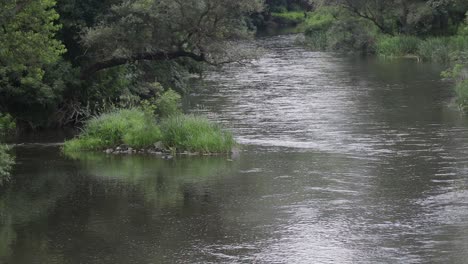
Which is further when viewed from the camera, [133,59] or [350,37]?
[350,37]

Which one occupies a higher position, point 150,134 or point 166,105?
point 166,105

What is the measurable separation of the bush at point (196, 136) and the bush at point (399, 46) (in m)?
40.1

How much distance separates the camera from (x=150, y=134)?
97.6ft

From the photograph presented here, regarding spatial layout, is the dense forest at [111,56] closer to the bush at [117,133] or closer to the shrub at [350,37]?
the bush at [117,133]

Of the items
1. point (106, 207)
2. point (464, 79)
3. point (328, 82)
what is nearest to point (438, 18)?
point (328, 82)

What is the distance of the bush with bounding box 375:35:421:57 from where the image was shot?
6669cm

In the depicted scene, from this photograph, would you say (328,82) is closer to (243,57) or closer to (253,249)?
(243,57)

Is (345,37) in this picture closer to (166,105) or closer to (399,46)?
(399,46)

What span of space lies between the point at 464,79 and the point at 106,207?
83.7 ft

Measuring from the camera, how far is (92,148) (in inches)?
1190

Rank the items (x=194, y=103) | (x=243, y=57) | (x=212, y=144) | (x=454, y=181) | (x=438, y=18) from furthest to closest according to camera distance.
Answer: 1. (x=438, y=18)
2. (x=194, y=103)
3. (x=243, y=57)
4. (x=212, y=144)
5. (x=454, y=181)

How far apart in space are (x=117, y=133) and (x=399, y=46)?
41.3 metres

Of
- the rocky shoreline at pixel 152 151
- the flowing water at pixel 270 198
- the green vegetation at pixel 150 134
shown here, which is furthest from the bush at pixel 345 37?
the rocky shoreline at pixel 152 151

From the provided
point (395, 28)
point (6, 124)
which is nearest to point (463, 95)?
point (6, 124)
